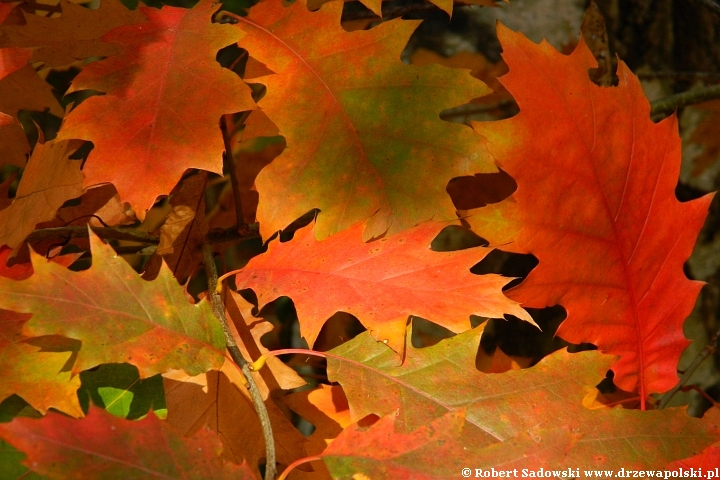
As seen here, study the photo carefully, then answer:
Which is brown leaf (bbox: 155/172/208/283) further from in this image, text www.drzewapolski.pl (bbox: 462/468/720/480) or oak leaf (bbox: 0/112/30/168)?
text www.drzewapolski.pl (bbox: 462/468/720/480)

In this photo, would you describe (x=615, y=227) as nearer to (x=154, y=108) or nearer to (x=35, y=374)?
(x=154, y=108)

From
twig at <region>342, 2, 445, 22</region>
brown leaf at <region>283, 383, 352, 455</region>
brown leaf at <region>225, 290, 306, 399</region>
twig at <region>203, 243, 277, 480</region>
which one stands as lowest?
brown leaf at <region>283, 383, 352, 455</region>

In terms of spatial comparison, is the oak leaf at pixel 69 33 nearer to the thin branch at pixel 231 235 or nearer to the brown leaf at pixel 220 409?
the thin branch at pixel 231 235

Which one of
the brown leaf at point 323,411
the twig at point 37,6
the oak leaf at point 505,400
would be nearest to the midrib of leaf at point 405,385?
the oak leaf at point 505,400

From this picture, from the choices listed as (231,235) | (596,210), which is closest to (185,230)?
(231,235)

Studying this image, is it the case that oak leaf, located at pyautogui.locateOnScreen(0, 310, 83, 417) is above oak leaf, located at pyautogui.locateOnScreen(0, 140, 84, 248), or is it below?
below

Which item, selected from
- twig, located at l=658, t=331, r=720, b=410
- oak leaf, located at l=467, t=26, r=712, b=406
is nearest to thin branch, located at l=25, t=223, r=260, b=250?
oak leaf, located at l=467, t=26, r=712, b=406

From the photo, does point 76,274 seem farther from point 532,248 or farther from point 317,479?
point 532,248

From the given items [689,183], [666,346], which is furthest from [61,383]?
[689,183]
